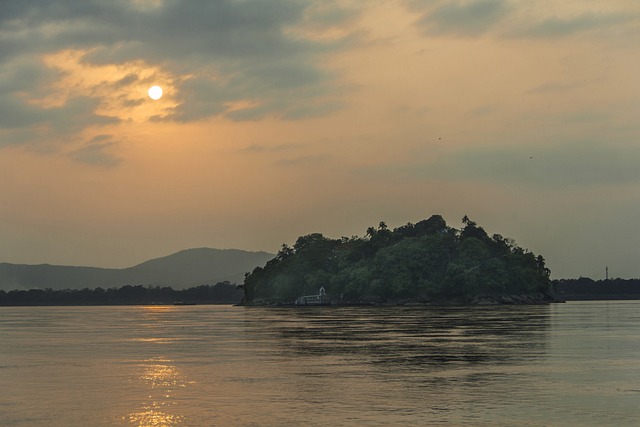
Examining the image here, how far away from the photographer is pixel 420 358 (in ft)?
186

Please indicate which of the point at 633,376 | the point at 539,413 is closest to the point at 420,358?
the point at 633,376

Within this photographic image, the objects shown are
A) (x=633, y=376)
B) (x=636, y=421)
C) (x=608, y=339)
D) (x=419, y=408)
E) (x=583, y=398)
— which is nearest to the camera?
(x=636, y=421)

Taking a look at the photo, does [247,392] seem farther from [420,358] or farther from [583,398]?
[420,358]

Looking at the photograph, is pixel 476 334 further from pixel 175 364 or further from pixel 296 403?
pixel 296 403

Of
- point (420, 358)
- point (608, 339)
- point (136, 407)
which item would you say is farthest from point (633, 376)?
point (608, 339)

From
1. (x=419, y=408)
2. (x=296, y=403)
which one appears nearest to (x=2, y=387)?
(x=296, y=403)

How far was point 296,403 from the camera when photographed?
36.7 meters

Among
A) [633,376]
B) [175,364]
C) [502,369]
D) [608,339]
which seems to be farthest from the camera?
[608,339]

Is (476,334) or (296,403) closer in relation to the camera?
(296,403)

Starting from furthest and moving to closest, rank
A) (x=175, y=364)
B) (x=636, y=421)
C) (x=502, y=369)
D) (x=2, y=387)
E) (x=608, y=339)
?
1. (x=608, y=339)
2. (x=175, y=364)
3. (x=502, y=369)
4. (x=2, y=387)
5. (x=636, y=421)

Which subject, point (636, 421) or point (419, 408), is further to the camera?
point (419, 408)

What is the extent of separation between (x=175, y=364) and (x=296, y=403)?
20.0m

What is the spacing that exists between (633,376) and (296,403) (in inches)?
765

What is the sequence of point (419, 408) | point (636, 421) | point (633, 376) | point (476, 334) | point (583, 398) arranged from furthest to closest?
point (476, 334), point (633, 376), point (583, 398), point (419, 408), point (636, 421)
